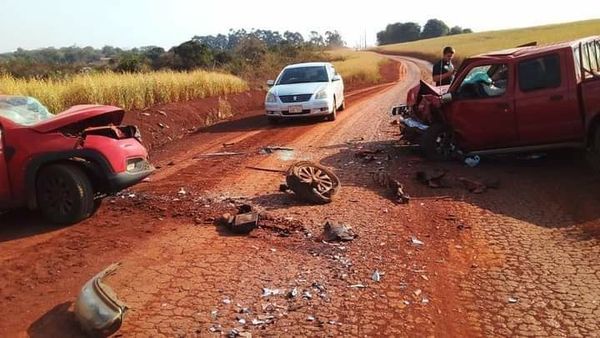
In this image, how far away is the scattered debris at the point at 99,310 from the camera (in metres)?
3.88

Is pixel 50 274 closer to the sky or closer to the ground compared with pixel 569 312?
closer to the sky

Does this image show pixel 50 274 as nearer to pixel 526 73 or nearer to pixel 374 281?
pixel 374 281

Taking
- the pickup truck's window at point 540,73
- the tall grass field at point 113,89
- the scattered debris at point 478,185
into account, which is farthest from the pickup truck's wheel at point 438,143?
the tall grass field at point 113,89

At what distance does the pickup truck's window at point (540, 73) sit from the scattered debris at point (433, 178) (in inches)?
69.8

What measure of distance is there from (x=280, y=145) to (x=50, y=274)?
6923 millimetres

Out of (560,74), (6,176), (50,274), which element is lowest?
(50,274)

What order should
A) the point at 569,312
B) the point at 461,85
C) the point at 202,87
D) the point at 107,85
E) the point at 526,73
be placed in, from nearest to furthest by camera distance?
the point at 569,312 → the point at 526,73 → the point at 461,85 → the point at 107,85 → the point at 202,87

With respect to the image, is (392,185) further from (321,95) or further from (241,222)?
(321,95)

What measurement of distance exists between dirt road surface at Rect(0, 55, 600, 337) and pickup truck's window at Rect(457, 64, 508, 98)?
1181 mm

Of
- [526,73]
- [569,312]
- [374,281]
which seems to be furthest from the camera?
[526,73]

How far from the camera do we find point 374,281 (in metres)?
4.82

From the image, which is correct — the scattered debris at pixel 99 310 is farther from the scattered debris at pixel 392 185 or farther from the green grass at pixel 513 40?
the green grass at pixel 513 40

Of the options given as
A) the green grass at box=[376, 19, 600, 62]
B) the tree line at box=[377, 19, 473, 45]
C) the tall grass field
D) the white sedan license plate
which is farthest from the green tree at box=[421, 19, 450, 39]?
the white sedan license plate

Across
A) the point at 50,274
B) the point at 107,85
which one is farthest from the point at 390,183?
the point at 107,85
